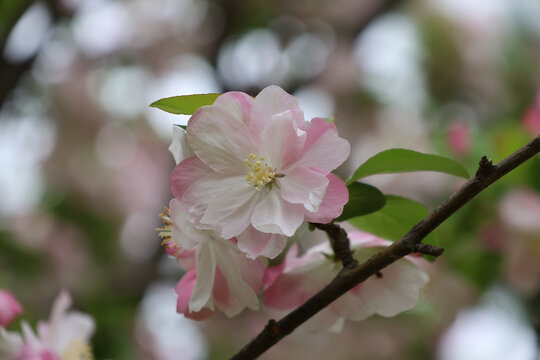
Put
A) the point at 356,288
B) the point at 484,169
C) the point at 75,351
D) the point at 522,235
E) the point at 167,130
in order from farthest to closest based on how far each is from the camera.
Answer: the point at 167,130
the point at 522,235
the point at 75,351
the point at 356,288
the point at 484,169

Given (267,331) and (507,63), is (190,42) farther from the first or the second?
(267,331)

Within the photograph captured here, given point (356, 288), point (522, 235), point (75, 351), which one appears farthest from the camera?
point (522, 235)

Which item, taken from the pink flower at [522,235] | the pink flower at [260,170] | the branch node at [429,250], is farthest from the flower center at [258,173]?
the pink flower at [522,235]

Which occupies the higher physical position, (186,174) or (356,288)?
(186,174)

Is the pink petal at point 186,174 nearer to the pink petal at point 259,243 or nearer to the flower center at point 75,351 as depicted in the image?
the pink petal at point 259,243

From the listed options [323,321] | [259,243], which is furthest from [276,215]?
[323,321]

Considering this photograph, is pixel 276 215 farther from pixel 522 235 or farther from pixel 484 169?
pixel 522 235

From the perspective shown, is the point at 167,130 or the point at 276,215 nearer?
the point at 276,215
